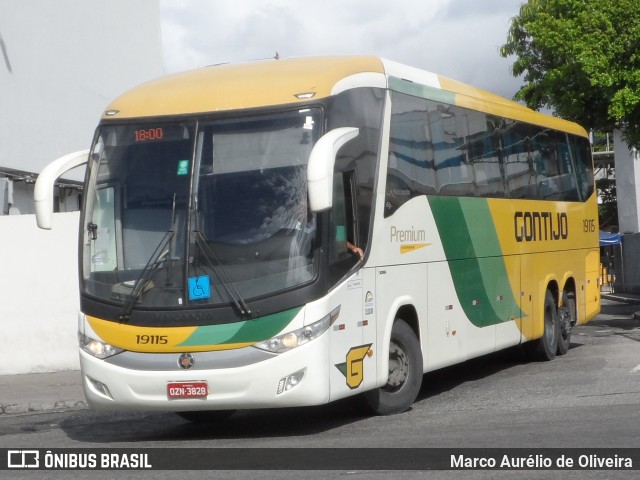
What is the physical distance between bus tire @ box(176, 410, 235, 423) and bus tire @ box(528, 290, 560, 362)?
6006mm

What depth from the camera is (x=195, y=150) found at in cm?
1012

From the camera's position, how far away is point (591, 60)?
2234 centimetres

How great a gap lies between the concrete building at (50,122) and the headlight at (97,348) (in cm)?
644

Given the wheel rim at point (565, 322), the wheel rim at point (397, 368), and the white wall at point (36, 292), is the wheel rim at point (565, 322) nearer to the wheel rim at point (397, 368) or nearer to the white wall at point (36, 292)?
the wheel rim at point (397, 368)

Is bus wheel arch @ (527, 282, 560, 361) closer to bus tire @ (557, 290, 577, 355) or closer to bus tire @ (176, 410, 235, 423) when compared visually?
bus tire @ (557, 290, 577, 355)

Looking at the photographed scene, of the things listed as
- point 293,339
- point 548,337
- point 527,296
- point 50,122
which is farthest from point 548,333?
point 50,122

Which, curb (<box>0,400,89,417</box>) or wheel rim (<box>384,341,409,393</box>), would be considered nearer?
wheel rim (<box>384,341,409,393</box>)

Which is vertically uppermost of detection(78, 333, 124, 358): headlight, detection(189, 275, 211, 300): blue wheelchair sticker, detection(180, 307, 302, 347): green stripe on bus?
detection(189, 275, 211, 300): blue wheelchair sticker

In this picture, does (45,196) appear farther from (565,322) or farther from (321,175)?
(565,322)

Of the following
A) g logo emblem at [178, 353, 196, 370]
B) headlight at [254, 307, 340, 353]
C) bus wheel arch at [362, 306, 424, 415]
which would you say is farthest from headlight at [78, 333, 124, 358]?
bus wheel arch at [362, 306, 424, 415]

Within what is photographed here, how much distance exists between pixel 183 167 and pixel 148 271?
0.96 m

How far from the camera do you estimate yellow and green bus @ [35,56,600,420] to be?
9727 millimetres

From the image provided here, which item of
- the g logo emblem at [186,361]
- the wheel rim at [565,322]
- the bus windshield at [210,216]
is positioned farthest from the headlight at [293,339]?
the wheel rim at [565,322]

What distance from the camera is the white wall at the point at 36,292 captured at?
54.3 feet
